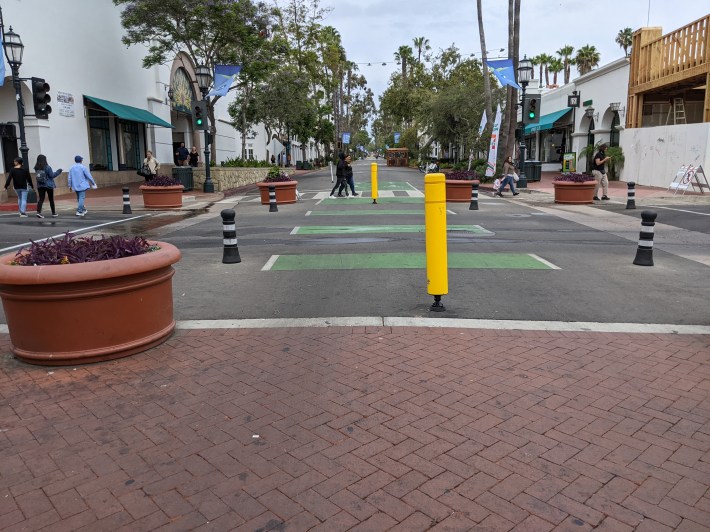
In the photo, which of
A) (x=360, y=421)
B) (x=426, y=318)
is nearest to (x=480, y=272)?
(x=426, y=318)

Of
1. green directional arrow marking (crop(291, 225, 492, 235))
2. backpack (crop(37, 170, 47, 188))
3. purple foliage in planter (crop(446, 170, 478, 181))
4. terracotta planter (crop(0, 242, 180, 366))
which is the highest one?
backpack (crop(37, 170, 47, 188))

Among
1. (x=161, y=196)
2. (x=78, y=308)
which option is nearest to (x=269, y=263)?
(x=78, y=308)

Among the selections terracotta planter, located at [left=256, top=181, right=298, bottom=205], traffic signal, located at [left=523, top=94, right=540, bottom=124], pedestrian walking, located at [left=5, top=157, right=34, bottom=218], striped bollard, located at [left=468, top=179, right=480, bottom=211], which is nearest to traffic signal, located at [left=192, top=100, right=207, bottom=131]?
terracotta planter, located at [left=256, top=181, right=298, bottom=205]

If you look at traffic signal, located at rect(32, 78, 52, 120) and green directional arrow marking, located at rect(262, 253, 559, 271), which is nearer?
green directional arrow marking, located at rect(262, 253, 559, 271)

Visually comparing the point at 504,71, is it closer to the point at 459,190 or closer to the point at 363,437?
the point at 459,190

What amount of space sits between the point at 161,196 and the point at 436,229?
50.9ft

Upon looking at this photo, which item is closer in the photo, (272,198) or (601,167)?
(272,198)

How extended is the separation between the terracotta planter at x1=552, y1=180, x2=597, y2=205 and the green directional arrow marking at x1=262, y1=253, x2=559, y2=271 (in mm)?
10014

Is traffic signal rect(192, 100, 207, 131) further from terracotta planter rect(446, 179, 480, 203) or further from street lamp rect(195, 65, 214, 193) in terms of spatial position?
terracotta planter rect(446, 179, 480, 203)

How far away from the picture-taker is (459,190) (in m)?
20.4

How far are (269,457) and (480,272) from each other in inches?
236

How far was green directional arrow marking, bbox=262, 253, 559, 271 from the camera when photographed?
942 centimetres

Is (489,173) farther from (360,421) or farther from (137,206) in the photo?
(360,421)

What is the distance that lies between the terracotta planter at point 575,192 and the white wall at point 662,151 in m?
6.39
